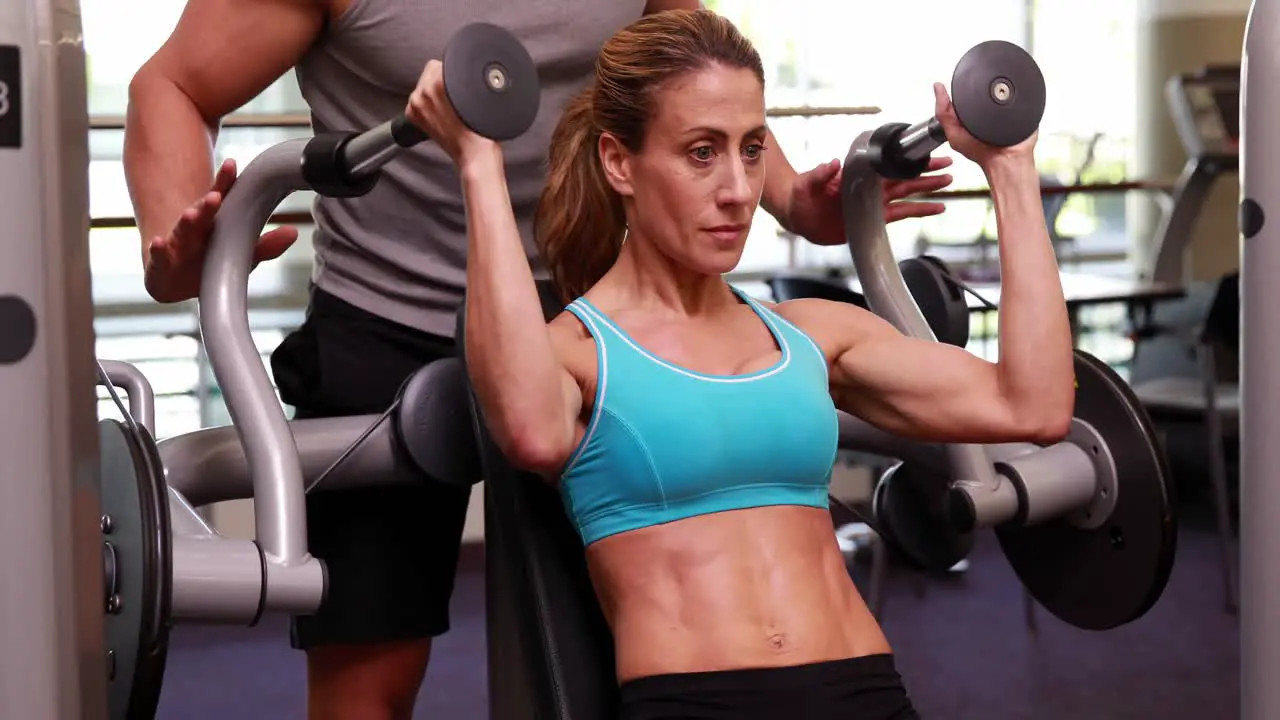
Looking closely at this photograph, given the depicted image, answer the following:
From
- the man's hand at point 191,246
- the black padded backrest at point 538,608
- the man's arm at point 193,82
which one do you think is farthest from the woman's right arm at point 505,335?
the man's arm at point 193,82

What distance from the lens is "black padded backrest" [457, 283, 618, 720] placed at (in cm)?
156

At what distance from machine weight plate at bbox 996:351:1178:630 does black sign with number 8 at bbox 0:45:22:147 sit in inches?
52.5

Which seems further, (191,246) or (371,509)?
(371,509)

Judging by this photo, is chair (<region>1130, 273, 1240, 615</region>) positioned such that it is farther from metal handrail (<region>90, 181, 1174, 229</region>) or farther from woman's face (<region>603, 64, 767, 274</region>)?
woman's face (<region>603, 64, 767, 274</region>)

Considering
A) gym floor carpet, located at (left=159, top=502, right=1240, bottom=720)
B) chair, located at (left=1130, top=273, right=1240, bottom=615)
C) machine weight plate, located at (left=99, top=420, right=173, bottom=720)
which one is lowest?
gym floor carpet, located at (left=159, top=502, right=1240, bottom=720)

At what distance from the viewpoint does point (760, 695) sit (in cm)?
150

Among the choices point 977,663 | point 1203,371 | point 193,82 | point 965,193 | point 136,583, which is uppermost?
point 193,82

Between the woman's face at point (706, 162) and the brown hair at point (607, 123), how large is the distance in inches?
0.7

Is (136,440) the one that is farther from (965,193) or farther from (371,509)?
(965,193)

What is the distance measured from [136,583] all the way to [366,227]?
0.58m

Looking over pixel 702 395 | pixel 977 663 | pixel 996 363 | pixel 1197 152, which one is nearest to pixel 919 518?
pixel 996 363

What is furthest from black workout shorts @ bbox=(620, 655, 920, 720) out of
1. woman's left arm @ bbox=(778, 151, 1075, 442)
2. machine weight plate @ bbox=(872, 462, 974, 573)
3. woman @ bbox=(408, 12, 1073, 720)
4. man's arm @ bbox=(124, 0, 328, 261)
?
man's arm @ bbox=(124, 0, 328, 261)

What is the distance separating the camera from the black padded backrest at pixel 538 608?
5.11 feet

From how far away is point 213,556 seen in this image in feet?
4.75
